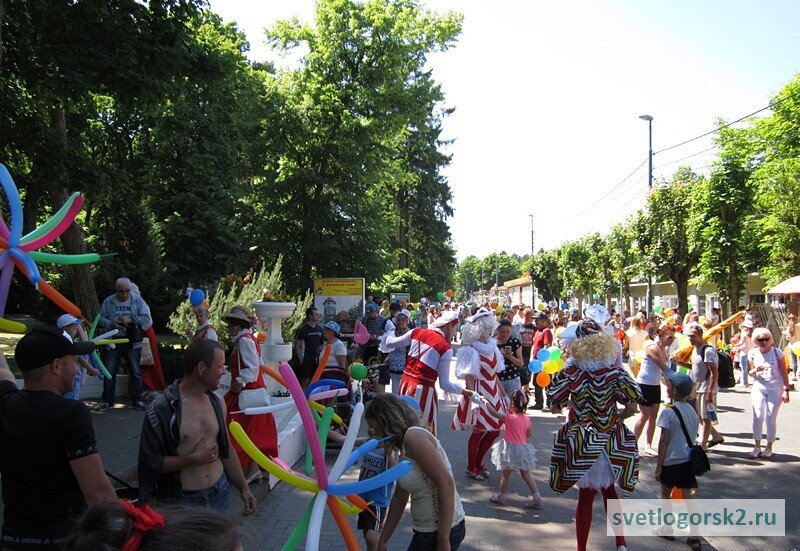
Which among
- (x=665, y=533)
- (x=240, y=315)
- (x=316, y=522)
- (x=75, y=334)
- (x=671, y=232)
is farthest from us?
(x=671, y=232)

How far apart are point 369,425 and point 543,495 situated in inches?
158

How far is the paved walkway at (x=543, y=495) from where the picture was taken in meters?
5.35

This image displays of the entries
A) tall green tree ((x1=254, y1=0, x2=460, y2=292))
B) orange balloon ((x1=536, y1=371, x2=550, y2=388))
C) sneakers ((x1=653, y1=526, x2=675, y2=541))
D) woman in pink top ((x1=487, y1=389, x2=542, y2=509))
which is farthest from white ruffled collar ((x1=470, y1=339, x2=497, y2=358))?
tall green tree ((x1=254, y1=0, x2=460, y2=292))

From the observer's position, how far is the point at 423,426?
343 cm

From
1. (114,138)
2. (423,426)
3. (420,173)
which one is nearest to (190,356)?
(423,426)

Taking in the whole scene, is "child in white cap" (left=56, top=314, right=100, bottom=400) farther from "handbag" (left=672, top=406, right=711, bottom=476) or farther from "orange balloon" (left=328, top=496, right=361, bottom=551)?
"handbag" (left=672, top=406, right=711, bottom=476)

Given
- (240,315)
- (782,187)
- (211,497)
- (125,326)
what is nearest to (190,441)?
(211,497)

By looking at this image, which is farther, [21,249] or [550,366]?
[550,366]

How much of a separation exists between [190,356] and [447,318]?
4028 millimetres

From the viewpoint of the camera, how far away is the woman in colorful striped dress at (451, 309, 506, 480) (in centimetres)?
695

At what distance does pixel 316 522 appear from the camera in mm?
2422

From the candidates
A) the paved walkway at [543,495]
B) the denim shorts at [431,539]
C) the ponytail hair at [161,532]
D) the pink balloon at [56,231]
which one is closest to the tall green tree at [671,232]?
the paved walkway at [543,495]

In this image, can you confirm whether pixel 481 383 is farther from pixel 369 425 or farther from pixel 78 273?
pixel 78 273

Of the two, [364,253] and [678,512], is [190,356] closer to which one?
[678,512]
